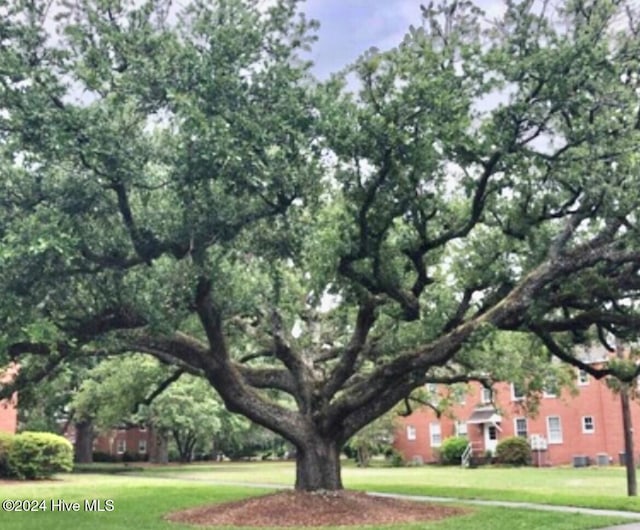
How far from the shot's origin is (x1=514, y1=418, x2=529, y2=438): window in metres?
47.2

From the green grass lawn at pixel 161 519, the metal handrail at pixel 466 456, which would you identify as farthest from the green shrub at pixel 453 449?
the green grass lawn at pixel 161 519

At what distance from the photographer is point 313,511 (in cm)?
1501

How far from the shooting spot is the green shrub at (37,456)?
30.2 meters

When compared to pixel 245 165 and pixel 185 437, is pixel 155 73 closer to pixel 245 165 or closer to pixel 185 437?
pixel 245 165

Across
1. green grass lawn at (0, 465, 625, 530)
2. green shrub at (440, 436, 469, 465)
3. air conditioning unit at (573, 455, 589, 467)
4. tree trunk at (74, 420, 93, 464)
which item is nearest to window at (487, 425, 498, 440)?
green shrub at (440, 436, 469, 465)

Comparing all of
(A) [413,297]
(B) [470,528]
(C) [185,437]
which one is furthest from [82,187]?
(C) [185,437]

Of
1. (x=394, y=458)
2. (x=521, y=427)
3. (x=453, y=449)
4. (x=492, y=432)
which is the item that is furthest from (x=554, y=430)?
(x=394, y=458)

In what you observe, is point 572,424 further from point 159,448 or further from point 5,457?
point 5,457

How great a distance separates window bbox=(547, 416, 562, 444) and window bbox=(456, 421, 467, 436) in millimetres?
6473

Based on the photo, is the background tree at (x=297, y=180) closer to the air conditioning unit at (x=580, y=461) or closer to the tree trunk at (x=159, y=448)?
the air conditioning unit at (x=580, y=461)

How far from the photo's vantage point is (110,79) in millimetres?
11047

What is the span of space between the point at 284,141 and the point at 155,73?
210 cm

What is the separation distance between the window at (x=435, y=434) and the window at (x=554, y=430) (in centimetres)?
884

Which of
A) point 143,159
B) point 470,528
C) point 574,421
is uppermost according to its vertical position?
point 143,159
